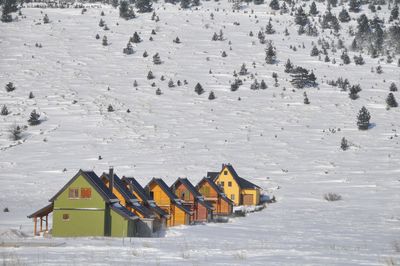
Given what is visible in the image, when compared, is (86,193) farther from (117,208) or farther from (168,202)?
(168,202)

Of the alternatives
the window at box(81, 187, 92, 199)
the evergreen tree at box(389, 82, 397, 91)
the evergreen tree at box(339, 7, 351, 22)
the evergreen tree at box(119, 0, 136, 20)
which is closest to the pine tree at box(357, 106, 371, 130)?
the evergreen tree at box(389, 82, 397, 91)

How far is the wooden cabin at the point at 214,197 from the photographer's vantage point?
177ft

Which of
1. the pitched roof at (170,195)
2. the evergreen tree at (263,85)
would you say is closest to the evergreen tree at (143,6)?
the evergreen tree at (263,85)

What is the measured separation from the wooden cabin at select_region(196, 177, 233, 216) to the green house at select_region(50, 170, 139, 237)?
21687 millimetres

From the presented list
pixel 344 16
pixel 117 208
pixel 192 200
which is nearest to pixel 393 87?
pixel 344 16

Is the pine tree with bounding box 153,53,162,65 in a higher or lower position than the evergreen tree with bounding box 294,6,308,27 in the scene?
lower

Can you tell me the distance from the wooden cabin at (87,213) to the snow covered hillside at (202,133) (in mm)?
3150

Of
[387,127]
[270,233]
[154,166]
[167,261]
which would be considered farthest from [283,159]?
[167,261]

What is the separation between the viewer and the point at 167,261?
653 inches

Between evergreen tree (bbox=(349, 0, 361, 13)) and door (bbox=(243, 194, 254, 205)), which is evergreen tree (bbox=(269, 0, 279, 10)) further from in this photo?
door (bbox=(243, 194, 254, 205))

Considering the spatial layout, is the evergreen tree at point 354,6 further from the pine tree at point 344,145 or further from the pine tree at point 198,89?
the pine tree at point 344,145

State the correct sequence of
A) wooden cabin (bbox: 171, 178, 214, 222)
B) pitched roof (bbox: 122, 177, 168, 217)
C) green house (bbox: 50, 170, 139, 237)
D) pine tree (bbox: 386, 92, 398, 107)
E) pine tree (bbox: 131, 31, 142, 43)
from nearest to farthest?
green house (bbox: 50, 170, 139, 237), pitched roof (bbox: 122, 177, 168, 217), wooden cabin (bbox: 171, 178, 214, 222), pine tree (bbox: 386, 92, 398, 107), pine tree (bbox: 131, 31, 142, 43)

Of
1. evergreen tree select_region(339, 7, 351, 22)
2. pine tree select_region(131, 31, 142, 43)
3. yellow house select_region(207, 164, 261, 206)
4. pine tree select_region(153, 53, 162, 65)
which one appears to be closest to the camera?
yellow house select_region(207, 164, 261, 206)

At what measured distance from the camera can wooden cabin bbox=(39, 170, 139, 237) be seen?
32344mm
